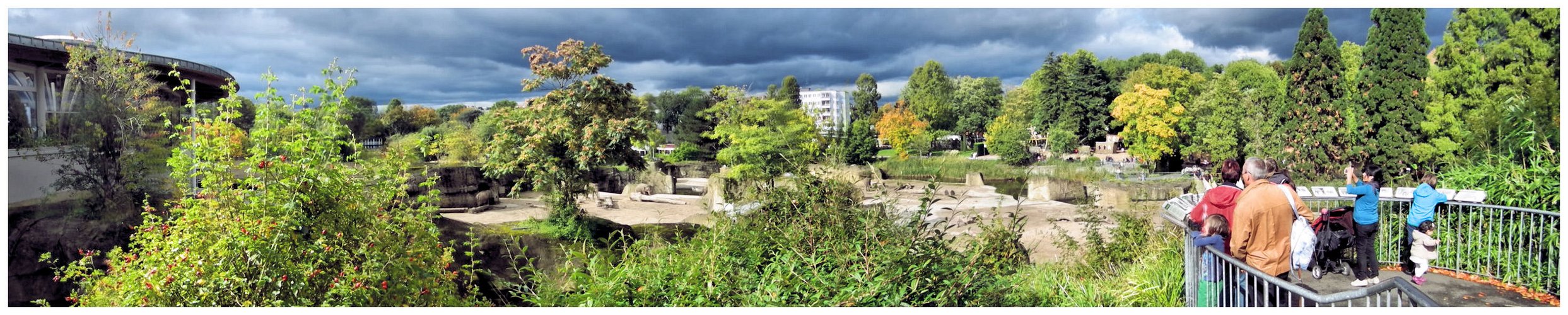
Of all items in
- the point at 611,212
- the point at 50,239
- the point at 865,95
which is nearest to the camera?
the point at 50,239

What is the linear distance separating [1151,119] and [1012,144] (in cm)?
476

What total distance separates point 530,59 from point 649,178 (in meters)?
10.5

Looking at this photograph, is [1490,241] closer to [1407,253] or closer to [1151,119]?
[1407,253]

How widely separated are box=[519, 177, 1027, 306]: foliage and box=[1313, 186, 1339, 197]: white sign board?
8.12 ft

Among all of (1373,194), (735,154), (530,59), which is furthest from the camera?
(735,154)

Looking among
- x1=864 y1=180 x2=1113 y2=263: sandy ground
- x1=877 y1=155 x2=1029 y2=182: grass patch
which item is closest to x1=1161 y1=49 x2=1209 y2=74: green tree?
x1=877 y1=155 x2=1029 y2=182: grass patch

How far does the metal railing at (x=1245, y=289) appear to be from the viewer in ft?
5.82

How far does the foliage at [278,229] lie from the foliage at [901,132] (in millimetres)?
29265

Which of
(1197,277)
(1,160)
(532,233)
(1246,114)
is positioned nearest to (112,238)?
(532,233)

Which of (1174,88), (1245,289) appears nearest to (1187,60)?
(1174,88)

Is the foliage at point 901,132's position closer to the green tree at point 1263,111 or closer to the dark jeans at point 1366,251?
the green tree at point 1263,111

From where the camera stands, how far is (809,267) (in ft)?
8.16

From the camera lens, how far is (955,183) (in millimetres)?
22578

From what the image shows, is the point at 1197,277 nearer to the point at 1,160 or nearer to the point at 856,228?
the point at 856,228
